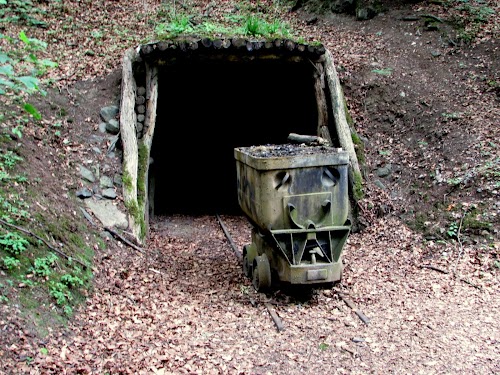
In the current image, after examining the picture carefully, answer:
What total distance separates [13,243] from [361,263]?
5.45 metres

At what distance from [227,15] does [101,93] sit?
22.6 ft

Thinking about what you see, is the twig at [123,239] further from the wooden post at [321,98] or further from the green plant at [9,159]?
the wooden post at [321,98]

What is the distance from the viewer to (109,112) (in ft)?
34.5

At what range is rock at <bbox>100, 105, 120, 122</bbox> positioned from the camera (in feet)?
34.2

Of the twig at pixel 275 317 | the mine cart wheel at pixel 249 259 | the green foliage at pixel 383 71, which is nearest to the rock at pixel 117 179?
the mine cart wheel at pixel 249 259

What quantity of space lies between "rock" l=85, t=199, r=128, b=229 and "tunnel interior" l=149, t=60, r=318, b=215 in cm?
332

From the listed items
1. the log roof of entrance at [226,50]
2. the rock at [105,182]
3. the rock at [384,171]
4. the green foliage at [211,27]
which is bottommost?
the rock at [384,171]

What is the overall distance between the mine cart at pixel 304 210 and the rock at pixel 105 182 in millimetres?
3400

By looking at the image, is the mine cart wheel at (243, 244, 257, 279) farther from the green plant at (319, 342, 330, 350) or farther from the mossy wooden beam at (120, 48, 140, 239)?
the green plant at (319, 342, 330, 350)

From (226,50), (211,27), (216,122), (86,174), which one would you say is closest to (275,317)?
(86,174)

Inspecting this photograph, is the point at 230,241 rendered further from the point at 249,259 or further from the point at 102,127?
the point at 102,127

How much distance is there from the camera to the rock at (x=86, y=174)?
9.17m

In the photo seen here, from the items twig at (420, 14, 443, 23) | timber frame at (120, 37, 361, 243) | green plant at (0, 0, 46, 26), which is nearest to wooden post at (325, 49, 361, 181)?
timber frame at (120, 37, 361, 243)

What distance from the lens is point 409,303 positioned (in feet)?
23.0
